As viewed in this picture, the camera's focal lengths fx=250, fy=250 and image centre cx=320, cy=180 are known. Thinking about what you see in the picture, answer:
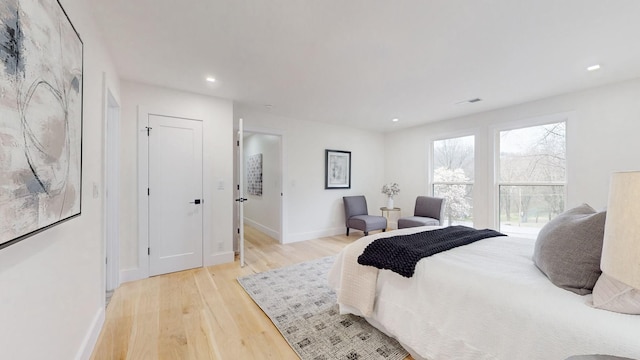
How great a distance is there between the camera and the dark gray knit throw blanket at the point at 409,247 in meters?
1.71

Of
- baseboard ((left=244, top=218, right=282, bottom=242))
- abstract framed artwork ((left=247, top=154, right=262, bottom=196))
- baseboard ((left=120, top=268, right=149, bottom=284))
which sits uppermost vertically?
abstract framed artwork ((left=247, top=154, right=262, bottom=196))

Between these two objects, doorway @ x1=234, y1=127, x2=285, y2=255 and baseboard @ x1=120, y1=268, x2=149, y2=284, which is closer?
baseboard @ x1=120, y1=268, x2=149, y2=284

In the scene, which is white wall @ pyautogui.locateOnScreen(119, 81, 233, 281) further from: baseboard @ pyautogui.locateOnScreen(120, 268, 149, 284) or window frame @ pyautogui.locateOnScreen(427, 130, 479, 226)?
window frame @ pyautogui.locateOnScreen(427, 130, 479, 226)

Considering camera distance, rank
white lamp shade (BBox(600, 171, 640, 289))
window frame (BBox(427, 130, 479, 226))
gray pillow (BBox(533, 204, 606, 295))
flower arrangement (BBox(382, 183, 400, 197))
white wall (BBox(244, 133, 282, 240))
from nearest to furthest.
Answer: white lamp shade (BBox(600, 171, 640, 289)) < gray pillow (BBox(533, 204, 606, 295)) < window frame (BBox(427, 130, 479, 226)) < white wall (BBox(244, 133, 282, 240)) < flower arrangement (BBox(382, 183, 400, 197))

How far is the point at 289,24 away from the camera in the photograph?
1.90 meters

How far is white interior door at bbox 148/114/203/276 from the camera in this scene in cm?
307

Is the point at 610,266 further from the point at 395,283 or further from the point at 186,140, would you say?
the point at 186,140

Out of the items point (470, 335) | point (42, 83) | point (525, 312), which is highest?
point (42, 83)

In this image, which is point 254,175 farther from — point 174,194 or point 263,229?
point 174,194

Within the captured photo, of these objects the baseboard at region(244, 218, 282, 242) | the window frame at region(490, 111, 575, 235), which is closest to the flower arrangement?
the window frame at region(490, 111, 575, 235)

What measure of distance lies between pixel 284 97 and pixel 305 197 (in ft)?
6.70

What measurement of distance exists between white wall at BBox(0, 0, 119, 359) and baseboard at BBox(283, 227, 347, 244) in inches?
114

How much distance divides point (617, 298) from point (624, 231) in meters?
0.71

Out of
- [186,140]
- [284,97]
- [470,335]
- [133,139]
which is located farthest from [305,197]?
[470,335]
